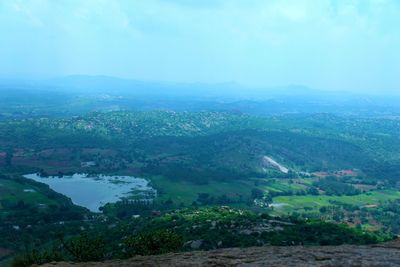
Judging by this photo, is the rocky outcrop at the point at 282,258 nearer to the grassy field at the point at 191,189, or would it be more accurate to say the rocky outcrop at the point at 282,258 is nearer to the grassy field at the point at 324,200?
the grassy field at the point at 324,200

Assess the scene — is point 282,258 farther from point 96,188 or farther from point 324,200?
point 96,188

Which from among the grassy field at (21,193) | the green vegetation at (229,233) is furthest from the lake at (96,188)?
the green vegetation at (229,233)

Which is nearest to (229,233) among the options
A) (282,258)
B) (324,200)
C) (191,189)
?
(282,258)

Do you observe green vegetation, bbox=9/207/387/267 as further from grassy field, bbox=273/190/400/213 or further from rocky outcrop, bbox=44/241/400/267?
Result: grassy field, bbox=273/190/400/213

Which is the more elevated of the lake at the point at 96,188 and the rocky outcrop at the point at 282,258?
the rocky outcrop at the point at 282,258

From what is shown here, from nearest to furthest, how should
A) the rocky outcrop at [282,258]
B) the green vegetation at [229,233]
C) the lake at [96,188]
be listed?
the rocky outcrop at [282,258], the green vegetation at [229,233], the lake at [96,188]

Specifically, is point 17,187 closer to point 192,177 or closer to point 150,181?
point 150,181
